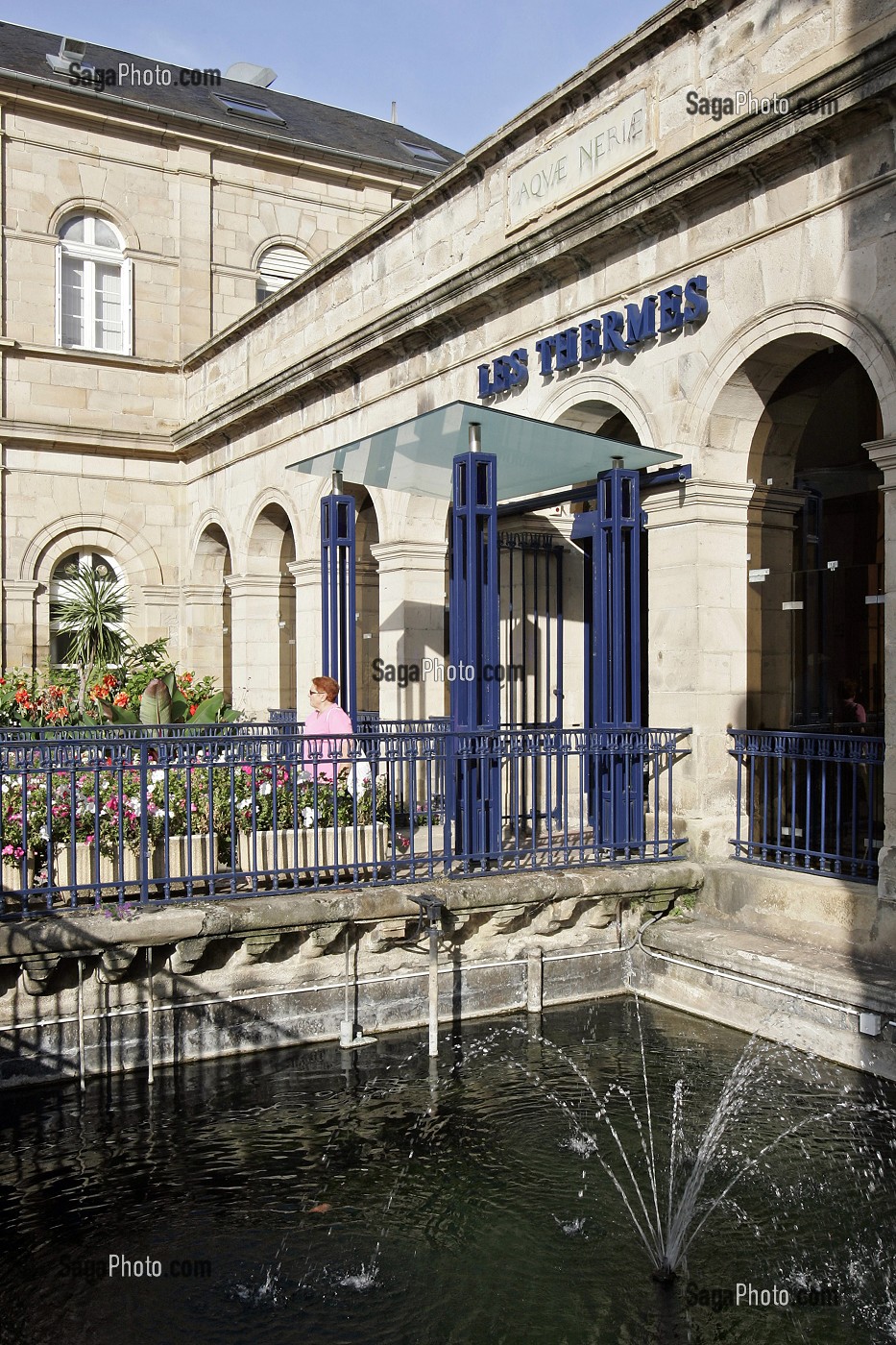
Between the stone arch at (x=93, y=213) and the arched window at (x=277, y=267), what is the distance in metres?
2.06

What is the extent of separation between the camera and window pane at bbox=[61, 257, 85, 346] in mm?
17703

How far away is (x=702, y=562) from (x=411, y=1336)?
541 centimetres

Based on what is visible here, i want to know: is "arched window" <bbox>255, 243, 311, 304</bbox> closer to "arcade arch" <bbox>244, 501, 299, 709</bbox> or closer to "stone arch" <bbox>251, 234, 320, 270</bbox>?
"stone arch" <bbox>251, 234, 320, 270</bbox>

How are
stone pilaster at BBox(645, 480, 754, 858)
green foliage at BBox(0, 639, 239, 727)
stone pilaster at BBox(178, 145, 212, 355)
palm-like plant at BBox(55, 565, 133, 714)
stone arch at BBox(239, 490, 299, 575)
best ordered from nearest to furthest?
stone pilaster at BBox(645, 480, 754, 858), green foliage at BBox(0, 639, 239, 727), stone arch at BBox(239, 490, 299, 575), palm-like plant at BBox(55, 565, 133, 714), stone pilaster at BBox(178, 145, 212, 355)

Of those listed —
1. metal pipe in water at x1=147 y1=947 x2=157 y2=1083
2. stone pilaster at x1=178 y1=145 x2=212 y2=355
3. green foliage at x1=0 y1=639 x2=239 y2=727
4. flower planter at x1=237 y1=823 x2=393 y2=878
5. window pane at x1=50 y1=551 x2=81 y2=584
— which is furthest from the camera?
stone pilaster at x1=178 y1=145 x2=212 y2=355

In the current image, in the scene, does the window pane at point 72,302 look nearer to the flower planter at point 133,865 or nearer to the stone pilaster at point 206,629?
the stone pilaster at point 206,629

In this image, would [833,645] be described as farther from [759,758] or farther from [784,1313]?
[784,1313]

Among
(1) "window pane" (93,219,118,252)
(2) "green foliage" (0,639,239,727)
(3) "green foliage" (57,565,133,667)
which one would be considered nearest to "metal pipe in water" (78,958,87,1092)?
(2) "green foliage" (0,639,239,727)

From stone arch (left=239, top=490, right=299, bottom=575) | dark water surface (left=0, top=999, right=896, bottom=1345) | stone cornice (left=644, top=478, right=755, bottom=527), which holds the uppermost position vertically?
stone arch (left=239, top=490, right=299, bottom=575)

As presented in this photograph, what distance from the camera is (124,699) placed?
43.0ft

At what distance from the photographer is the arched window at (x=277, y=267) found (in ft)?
63.3

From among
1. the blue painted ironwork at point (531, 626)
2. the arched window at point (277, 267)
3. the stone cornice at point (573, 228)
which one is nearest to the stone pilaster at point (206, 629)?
the stone cornice at point (573, 228)

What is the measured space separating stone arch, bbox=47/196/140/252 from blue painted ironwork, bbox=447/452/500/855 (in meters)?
12.2

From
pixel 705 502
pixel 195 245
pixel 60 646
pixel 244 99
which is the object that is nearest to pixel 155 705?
pixel 705 502
